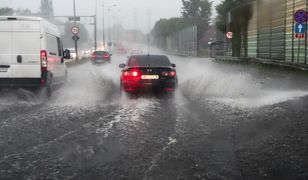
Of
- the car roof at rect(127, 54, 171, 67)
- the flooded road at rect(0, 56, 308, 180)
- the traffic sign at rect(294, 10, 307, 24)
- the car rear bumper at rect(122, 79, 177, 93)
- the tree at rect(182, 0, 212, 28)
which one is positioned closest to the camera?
the flooded road at rect(0, 56, 308, 180)

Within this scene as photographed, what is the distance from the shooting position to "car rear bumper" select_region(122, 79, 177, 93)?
14.7 meters

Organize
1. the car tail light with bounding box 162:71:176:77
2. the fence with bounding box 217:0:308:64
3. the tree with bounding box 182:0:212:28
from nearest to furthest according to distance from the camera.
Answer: the car tail light with bounding box 162:71:176:77 < the fence with bounding box 217:0:308:64 < the tree with bounding box 182:0:212:28

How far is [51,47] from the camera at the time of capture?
15352mm

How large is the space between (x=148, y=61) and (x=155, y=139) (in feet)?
26.7

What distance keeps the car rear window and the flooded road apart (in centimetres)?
196

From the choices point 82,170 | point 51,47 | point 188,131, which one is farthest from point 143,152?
point 51,47

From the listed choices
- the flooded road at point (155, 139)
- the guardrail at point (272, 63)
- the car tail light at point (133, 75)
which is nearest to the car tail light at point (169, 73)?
the car tail light at point (133, 75)

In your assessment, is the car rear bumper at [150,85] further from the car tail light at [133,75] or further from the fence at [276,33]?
the fence at [276,33]

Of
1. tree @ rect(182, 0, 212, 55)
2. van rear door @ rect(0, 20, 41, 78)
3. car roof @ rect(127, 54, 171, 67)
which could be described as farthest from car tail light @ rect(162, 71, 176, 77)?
tree @ rect(182, 0, 212, 55)

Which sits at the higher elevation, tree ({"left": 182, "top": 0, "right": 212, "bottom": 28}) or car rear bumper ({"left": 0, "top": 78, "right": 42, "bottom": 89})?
tree ({"left": 182, "top": 0, "right": 212, "bottom": 28})

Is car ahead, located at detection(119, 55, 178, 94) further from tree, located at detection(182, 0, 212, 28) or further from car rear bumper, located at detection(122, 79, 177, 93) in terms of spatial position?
tree, located at detection(182, 0, 212, 28)

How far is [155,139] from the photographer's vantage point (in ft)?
24.7

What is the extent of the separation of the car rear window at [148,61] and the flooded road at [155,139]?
196 cm

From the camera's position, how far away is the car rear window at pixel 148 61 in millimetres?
15183
